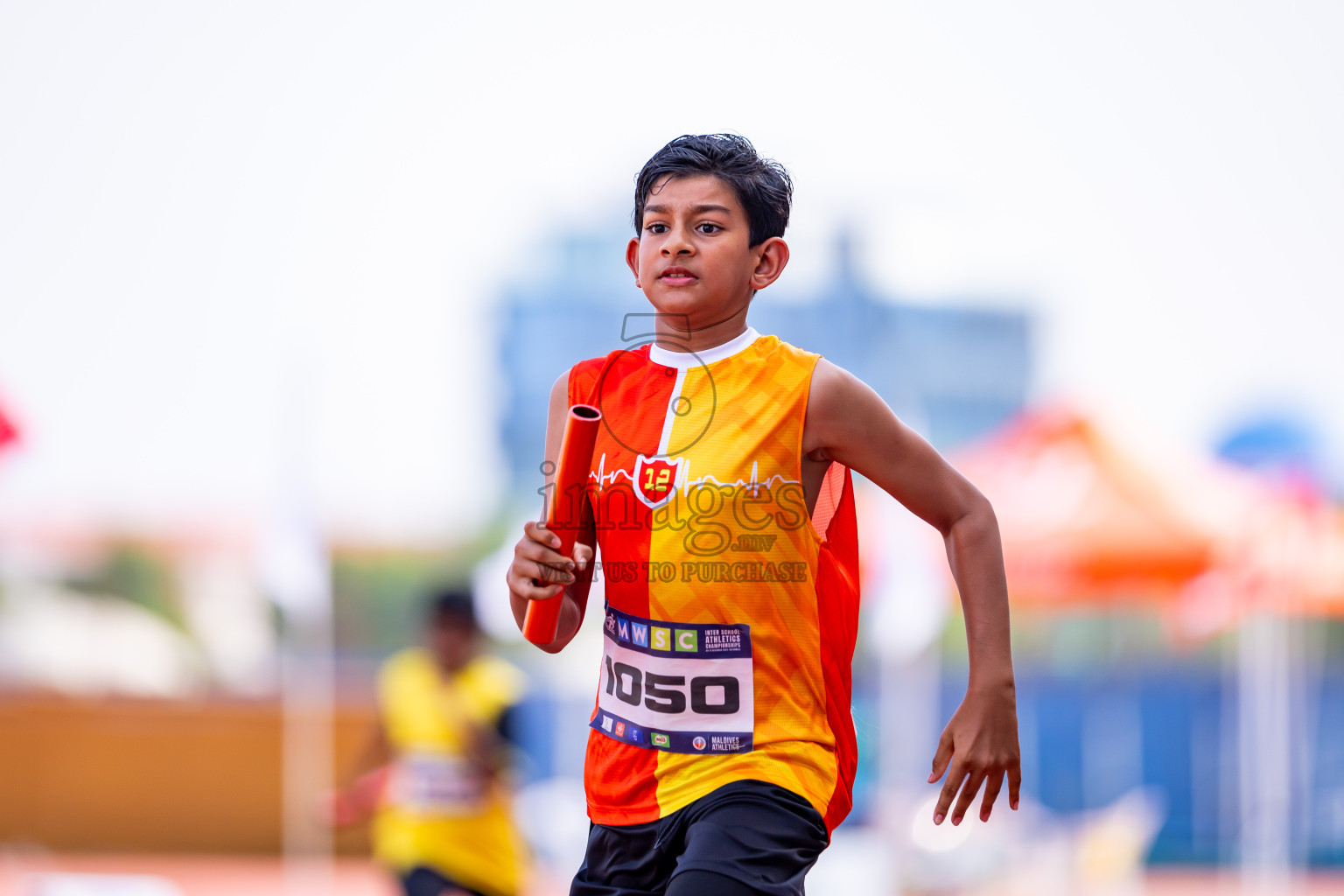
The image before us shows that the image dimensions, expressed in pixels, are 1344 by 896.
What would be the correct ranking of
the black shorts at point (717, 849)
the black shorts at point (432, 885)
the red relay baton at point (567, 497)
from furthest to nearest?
1. the black shorts at point (432, 885)
2. the red relay baton at point (567, 497)
3. the black shorts at point (717, 849)

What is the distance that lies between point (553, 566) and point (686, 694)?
0.95 feet

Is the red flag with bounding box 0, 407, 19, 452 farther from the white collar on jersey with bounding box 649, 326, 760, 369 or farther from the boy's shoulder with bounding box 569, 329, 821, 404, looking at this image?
the white collar on jersey with bounding box 649, 326, 760, 369

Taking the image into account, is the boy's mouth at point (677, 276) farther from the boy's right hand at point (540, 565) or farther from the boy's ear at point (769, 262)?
the boy's right hand at point (540, 565)

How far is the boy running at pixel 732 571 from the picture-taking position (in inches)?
81.2

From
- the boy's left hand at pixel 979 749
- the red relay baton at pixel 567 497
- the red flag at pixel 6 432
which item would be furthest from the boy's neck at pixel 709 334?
the red flag at pixel 6 432

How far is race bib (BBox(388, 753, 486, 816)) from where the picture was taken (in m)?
4.99

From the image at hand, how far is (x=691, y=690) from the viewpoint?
6.86 ft

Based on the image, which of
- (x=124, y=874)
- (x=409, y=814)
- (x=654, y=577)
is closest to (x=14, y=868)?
(x=124, y=874)

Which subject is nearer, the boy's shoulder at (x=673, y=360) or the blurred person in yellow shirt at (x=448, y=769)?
the boy's shoulder at (x=673, y=360)

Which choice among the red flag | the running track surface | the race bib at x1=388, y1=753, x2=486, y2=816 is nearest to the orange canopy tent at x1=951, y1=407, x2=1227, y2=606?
the running track surface

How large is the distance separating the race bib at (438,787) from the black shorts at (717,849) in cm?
292

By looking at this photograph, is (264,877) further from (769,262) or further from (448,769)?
(769,262)

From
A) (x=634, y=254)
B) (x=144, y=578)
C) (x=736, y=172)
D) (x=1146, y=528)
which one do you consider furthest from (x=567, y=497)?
(x=144, y=578)

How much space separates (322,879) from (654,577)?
9809 millimetres
